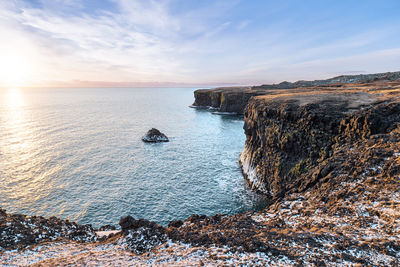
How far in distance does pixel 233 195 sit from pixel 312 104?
1797cm

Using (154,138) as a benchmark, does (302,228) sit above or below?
above

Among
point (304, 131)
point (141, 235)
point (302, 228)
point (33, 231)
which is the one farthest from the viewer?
point (304, 131)

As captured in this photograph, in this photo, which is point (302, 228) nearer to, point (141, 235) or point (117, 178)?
point (141, 235)

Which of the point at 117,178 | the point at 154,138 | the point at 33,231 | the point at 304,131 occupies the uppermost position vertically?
the point at 304,131

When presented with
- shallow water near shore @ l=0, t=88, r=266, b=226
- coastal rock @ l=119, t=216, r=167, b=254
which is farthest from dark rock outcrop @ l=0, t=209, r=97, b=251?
shallow water near shore @ l=0, t=88, r=266, b=226

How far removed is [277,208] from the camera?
17250 mm

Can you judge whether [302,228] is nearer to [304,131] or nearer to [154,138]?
[304,131]

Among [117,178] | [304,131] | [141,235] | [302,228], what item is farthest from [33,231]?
[304,131]

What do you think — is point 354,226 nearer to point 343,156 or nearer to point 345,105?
point 343,156

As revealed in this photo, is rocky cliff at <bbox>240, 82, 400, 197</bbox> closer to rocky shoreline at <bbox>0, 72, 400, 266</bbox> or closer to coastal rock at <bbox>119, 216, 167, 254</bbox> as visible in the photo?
rocky shoreline at <bbox>0, 72, 400, 266</bbox>

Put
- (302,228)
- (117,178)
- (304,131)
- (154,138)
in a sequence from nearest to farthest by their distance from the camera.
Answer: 1. (302,228)
2. (304,131)
3. (117,178)
4. (154,138)

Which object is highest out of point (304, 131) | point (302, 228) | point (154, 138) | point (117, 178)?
point (304, 131)

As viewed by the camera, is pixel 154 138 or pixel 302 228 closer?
pixel 302 228

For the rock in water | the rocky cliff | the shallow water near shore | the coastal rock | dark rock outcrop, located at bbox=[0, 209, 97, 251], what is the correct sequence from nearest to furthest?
the coastal rock, dark rock outcrop, located at bbox=[0, 209, 97, 251], the rocky cliff, the shallow water near shore, the rock in water
